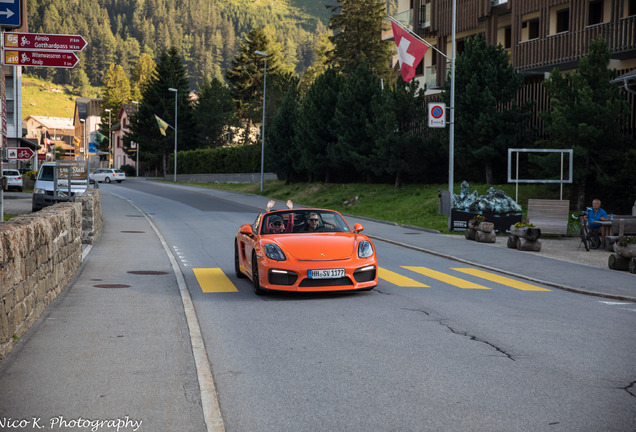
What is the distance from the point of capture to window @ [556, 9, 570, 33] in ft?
119

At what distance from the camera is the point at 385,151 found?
35.3m

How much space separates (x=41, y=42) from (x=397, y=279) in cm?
721

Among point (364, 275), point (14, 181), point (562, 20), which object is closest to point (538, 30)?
point (562, 20)

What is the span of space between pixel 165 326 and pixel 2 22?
14.9ft

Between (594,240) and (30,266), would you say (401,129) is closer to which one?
(594,240)

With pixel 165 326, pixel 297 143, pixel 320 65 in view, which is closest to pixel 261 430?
pixel 165 326

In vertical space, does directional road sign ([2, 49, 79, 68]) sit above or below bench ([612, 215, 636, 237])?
above

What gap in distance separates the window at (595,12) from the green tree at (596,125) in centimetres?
1043

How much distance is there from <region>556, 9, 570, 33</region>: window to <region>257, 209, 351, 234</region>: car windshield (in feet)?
92.1

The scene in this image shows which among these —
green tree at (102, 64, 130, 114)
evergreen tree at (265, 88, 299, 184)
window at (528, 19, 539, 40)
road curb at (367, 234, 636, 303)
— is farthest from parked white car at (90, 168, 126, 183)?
green tree at (102, 64, 130, 114)

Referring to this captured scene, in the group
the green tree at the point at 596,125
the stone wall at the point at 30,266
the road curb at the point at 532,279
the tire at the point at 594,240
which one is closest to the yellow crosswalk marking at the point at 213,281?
the stone wall at the point at 30,266

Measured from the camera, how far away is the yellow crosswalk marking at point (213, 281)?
1200 cm

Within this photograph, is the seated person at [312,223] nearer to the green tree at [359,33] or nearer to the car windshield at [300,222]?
the car windshield at [300,222]

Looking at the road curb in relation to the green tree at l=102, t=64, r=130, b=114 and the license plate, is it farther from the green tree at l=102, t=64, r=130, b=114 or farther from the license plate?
the green tree at l=102, t=64, r=130, b=114
